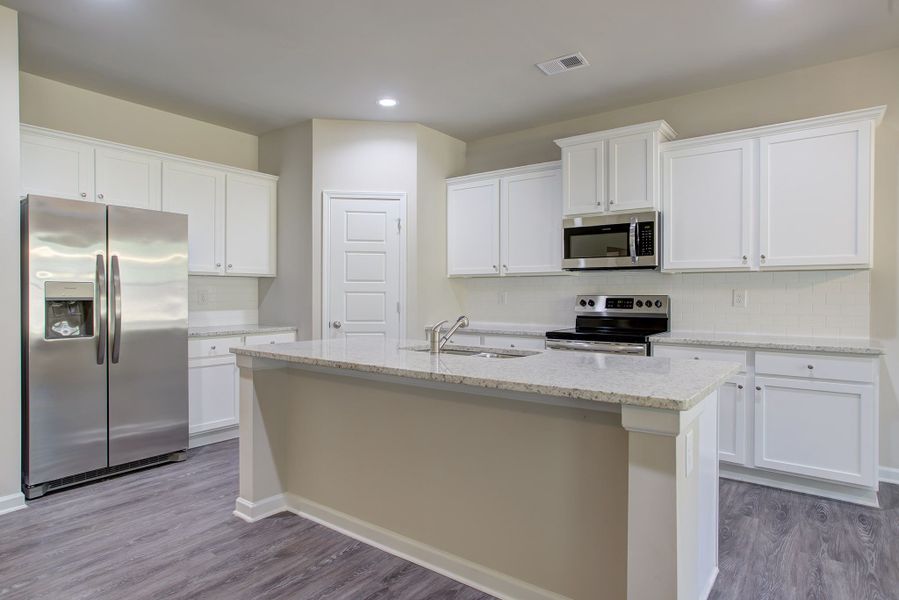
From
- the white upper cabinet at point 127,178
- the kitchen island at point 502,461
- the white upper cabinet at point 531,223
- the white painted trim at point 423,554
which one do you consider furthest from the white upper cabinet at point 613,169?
the white upper cabinet at point 127,178

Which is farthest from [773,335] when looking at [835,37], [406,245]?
[406,245]

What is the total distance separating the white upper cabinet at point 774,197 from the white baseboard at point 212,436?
12.2ft

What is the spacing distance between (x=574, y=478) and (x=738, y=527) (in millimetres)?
1444

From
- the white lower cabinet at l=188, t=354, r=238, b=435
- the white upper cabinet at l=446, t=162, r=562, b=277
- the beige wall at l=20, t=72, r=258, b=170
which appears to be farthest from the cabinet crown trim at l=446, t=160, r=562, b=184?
the white lower cabinet at l=188, t=354, r=238, b=435

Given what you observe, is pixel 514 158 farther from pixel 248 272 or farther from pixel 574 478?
pixel 574 478

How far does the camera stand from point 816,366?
307 centimetres

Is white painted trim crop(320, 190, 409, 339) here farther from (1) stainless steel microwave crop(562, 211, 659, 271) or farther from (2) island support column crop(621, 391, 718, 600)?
(2) island support column crop(621, 391, 718, 600)

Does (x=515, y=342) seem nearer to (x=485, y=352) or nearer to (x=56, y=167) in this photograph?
(x=485, y=352)

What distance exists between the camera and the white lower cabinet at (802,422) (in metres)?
2.96

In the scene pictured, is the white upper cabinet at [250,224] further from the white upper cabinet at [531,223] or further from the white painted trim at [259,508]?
the white painted trim at [259,508]

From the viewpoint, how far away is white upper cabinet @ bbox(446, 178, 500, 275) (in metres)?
4.75

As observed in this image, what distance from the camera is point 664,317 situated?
407cm

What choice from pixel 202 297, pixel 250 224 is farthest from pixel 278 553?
pixel 250 224

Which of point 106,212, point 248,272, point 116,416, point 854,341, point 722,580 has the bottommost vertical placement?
point 722,580
